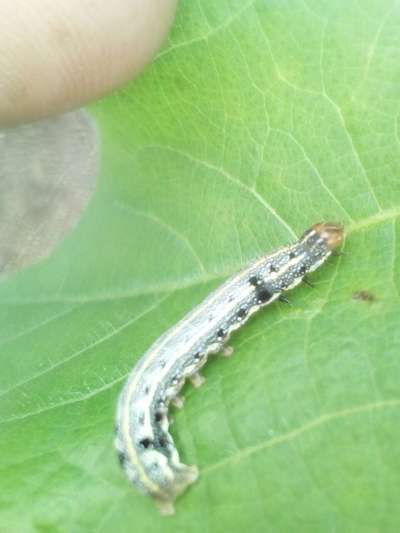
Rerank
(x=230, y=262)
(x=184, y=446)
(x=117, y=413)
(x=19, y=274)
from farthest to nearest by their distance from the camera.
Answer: (x=19, y=274) < (x=230, y=262) < (x=117, y=413) < (x=184, y=446)

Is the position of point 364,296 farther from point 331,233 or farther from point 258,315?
point 258,315

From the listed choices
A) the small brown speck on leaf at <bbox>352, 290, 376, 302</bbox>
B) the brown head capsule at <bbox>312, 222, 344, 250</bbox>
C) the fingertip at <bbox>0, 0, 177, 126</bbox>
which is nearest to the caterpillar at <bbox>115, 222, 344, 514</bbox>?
the brown head capsule at <bbox>312, 222, 344, 250</bbox>

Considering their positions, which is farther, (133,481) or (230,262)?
(230,262)

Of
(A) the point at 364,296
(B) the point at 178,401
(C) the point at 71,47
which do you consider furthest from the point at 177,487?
(C) the point at 71,47

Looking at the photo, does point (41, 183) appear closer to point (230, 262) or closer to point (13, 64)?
point (13, 64)

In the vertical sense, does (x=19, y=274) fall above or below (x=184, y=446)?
above

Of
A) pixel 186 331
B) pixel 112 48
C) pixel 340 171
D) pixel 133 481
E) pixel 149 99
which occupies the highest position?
pixel 112 48

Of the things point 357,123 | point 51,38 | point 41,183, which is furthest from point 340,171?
point 41,183

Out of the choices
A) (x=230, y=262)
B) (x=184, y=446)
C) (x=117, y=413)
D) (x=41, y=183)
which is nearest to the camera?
(x=184, y=446)
